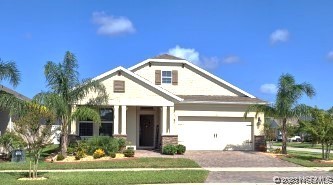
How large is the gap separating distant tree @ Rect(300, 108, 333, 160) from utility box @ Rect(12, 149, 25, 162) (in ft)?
47.0

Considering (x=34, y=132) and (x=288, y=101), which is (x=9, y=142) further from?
(x=288, y=101)

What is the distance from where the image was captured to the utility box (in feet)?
76.3

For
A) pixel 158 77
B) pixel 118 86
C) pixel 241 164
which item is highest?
pixel 158 77

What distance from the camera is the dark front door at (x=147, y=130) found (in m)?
30.8

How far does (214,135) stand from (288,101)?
535 cm

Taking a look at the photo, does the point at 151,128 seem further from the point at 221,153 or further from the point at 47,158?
the point at 47,158

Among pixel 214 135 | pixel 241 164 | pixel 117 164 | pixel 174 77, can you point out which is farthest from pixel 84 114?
pixel 214 135

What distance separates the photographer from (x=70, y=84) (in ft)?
82.1

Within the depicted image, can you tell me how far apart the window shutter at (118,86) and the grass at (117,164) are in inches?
226

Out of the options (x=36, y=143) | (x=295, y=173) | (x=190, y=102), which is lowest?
(x=295, y=173)

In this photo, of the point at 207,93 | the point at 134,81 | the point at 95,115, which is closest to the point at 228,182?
the point at 95,115

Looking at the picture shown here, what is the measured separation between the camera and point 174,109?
29828 millimetres

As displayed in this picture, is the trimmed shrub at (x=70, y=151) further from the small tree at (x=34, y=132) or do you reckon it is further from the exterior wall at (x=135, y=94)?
the small tree at (x=34, y=132)

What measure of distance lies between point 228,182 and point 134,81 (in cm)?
1269
